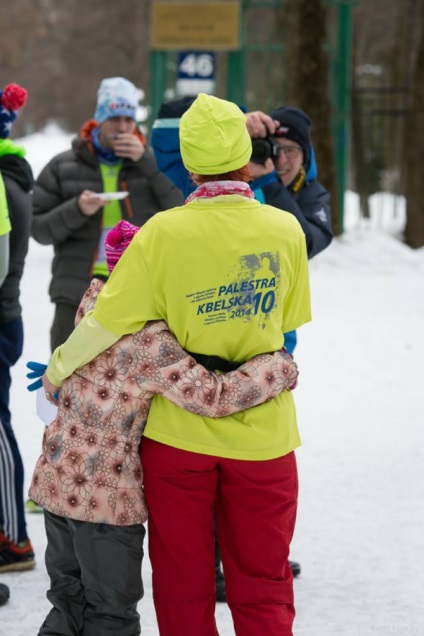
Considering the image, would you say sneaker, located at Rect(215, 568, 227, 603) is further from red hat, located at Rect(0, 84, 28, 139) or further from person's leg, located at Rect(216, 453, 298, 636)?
red hat, located at Rect(0, 84, 28, 139)

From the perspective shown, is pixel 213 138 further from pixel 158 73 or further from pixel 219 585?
pixel 158 73

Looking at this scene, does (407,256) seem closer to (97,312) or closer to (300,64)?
(300,64)

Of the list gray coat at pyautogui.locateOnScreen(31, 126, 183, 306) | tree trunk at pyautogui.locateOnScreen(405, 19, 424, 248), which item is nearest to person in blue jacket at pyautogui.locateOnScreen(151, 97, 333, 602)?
→ gray coat at pyautogui.locateOnScreen(31, 126, 183, 306)

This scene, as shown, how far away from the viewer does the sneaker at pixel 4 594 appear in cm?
411

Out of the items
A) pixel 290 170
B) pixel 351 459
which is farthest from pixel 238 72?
pixel 290 170

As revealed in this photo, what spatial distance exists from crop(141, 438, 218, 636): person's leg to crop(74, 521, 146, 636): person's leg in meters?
0.07

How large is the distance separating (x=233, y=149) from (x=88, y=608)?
1.31 meters

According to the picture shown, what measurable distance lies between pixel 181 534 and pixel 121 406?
0.37m

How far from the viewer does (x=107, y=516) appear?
3.06 m

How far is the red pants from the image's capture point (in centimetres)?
300

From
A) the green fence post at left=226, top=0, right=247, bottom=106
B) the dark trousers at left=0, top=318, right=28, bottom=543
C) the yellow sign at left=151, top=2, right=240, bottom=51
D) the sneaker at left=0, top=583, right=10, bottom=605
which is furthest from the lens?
the green fence post at left=226, top=0, right=247, bottom=106

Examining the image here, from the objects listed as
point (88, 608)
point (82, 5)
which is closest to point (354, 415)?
point (88, 608)

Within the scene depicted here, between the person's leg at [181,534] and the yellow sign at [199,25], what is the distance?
11.1 meters

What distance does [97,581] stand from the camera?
311 cm
